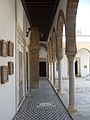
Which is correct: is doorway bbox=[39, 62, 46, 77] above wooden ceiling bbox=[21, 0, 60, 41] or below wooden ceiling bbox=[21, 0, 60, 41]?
below

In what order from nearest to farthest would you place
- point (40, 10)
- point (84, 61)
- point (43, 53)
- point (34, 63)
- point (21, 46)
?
point (21, 46), point (40, 10), point (34, 63), point (43, 53), point (84, 61)

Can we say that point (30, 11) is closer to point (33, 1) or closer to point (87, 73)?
point (33, 1)

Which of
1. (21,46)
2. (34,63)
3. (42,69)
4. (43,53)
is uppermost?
(43,53)

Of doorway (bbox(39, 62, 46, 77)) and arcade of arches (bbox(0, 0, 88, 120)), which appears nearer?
arcade of arches (bbox(0, 0, 88, 120))

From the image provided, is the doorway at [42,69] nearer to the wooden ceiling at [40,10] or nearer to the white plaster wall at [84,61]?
the white plaster wall at [84,61]

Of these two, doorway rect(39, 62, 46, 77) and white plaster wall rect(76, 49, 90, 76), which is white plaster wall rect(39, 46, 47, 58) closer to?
doorway rect(39, 62, 46, 77)

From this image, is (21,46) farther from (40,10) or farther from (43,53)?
(43,53)

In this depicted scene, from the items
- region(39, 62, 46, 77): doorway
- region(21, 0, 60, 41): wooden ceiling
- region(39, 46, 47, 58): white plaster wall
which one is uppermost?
region(21, 0, 60, 41): wooden ceiling

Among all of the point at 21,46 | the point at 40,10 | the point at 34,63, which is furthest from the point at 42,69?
the point at 21,46

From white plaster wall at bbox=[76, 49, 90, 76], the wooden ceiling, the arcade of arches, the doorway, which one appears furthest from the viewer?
white plaster wall at bbox=[76, 49, 90, 76]

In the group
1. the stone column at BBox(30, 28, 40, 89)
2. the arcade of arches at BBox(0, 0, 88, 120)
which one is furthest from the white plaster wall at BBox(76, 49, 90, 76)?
the stone column at BBox(30, 28, 40, 89)

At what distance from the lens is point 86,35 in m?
30.4

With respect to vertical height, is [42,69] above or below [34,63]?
below

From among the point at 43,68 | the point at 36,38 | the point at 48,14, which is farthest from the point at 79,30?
the point at 48,14
